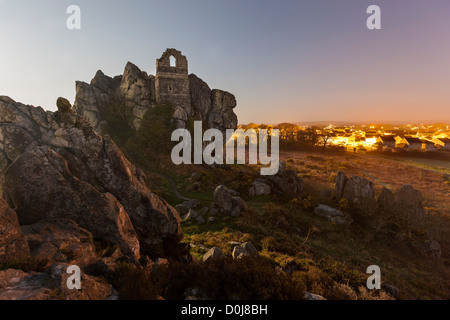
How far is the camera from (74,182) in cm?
870

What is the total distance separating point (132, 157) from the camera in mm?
37812

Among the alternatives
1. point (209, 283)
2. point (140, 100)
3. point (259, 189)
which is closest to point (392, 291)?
point (209, 283)

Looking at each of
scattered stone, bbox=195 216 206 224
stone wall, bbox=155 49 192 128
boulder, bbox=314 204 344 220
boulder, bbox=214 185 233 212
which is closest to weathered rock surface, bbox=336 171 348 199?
boulder, bbox=314 204 344 220

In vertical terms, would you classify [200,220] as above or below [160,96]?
below

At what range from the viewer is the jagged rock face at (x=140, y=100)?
1705 inches

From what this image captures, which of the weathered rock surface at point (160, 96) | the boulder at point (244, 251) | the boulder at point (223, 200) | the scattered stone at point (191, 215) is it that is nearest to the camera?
the boulder at point (244, 251)

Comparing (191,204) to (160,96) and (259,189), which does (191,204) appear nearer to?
(259,189)

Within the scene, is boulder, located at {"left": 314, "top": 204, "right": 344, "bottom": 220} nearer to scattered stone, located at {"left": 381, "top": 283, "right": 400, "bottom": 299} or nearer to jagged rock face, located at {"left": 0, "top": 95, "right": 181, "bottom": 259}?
scattered stone, located at {"left": 381, "top": 283, "right": 400, "bottom": 299}

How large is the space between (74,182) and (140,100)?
3978 cm

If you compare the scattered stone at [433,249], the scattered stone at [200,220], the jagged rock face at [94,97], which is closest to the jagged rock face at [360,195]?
the scattered stone at [433,249]

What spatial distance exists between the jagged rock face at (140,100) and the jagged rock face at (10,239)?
3662cm

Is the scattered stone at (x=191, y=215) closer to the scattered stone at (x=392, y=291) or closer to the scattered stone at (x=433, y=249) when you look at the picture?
the scattered stone at (x=392, y=291)
